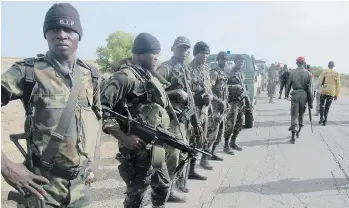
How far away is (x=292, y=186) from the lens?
18.3 ft

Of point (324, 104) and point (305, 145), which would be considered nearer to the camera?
point (305, 145)

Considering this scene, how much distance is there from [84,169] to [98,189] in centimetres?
274

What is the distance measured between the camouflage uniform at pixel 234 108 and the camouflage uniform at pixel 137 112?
4.34 metres

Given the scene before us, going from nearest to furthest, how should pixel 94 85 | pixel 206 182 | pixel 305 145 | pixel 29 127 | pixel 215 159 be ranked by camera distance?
pixel 29 127 < pixel 94 85 < pixel 206 182 < pixel 215 159 < pixel 305 145

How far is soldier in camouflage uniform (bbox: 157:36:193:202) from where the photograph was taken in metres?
3.87

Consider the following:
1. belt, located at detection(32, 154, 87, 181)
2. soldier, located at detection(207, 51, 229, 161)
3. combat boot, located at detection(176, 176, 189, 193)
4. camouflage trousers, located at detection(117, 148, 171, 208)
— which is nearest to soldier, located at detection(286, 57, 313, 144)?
soldier, located at detection(207, 51, 229, 161)

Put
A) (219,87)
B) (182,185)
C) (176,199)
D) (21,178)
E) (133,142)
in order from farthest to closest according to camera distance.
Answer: (219,87)
(182,185)
(176,199)
(133,142)
(21,178)

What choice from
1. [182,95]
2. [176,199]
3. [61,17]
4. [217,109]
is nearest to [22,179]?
[61,17]

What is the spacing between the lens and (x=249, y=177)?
19.7 feet

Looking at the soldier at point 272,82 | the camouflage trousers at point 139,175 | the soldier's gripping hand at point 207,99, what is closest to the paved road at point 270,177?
the camouflage trousers at point 139,175

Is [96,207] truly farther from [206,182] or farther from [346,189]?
[346,189]

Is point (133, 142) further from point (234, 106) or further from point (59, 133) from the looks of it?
point (234, 106)

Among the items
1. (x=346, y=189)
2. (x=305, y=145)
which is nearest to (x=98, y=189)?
(x=346, y=189)

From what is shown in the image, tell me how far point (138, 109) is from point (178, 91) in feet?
2.90
